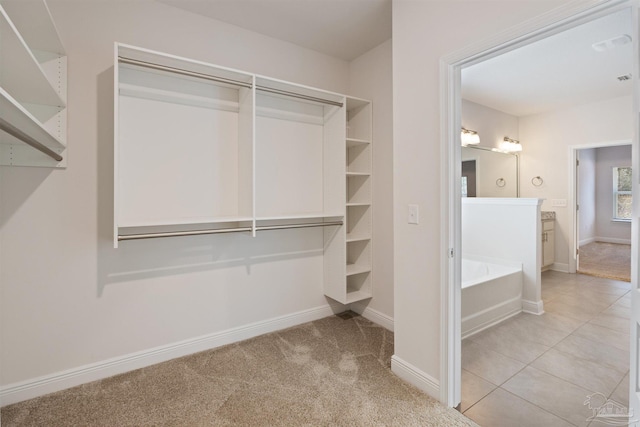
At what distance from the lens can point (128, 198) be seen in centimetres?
213

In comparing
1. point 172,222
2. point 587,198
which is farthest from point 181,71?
point 587,198

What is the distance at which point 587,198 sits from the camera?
6809 millimetres

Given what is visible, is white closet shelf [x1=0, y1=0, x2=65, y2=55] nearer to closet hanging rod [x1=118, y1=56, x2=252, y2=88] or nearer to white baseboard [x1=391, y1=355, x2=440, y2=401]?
closet hanging rod [x1=118, y1=56, x2=252, y2=88]

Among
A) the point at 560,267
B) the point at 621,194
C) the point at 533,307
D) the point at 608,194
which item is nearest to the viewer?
the point at 533,307

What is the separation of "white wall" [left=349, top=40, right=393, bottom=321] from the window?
Answer: 22.9ft

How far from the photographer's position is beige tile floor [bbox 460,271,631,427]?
1.80 metres

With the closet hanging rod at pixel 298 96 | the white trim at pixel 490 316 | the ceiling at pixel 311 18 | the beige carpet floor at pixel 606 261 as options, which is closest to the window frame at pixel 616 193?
the beige carpet floor at pixel 606 261

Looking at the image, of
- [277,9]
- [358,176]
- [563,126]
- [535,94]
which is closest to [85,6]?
[277,9]

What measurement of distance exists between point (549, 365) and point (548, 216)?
344 centimetres

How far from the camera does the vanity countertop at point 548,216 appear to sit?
4.82 meters

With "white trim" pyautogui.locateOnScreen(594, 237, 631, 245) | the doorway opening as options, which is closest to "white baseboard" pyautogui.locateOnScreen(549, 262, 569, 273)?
the doorway opening

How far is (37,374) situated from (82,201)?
1096 mm

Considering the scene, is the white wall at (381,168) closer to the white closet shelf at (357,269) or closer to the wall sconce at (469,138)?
the white closet shelf at (357,269)

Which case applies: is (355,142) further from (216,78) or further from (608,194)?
(608,194)
